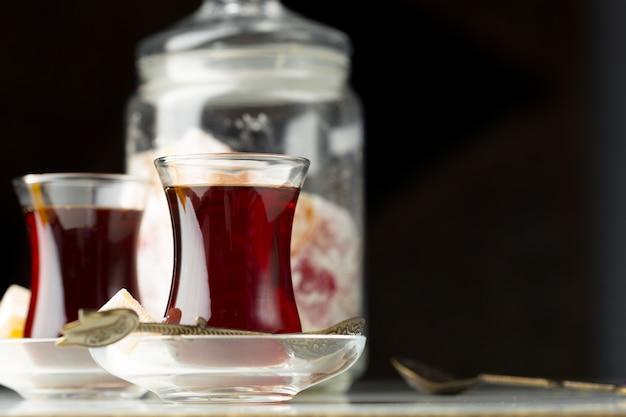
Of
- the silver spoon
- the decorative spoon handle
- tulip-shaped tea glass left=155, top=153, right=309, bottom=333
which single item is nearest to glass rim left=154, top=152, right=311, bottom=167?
tulip-shaped tea glass left=155, top=153, right=309, bottom=333

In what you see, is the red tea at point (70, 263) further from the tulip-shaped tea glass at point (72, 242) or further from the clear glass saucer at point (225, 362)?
the clear glass saucer at point (225, 362)

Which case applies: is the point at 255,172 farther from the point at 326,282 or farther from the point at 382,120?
the point at 382,120

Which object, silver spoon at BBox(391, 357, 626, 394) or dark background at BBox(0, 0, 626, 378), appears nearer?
silver spoon at BBox(391, 357, 626, 394)

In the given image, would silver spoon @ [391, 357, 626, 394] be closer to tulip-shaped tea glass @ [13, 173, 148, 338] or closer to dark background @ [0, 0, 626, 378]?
tulip-shaped tea glass @ [13, 173, 148, 338]

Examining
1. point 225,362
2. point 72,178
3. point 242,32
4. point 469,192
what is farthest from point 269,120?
point 469,192

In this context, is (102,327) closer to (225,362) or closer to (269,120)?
(225,362)

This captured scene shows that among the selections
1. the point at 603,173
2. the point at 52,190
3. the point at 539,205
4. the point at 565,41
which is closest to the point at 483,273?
the point at 539,205
